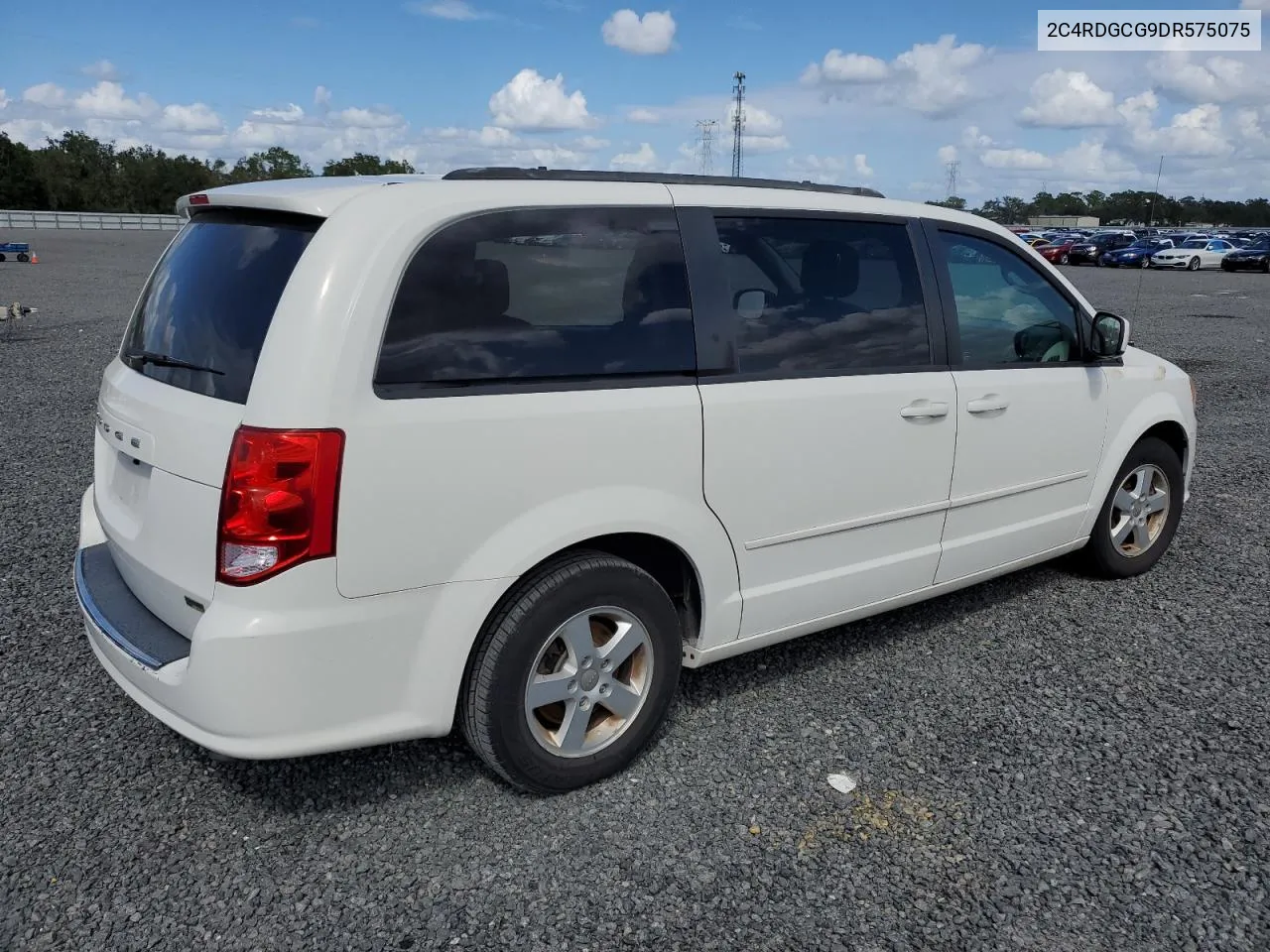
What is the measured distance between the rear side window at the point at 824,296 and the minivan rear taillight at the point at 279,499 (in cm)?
141

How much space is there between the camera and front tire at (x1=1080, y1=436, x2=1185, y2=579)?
4875mm

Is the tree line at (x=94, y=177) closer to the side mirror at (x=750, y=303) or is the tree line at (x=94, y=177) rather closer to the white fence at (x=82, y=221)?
the white fence at (x=82, y=221)

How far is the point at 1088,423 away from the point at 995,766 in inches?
73.3

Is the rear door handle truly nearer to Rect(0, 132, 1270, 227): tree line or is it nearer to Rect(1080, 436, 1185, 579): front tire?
Rect(1080, 436, 1185, 579): front tire

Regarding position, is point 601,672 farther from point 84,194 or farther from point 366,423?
point 84,194

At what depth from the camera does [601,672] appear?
10.2 feet

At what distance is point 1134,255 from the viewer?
42.0 m

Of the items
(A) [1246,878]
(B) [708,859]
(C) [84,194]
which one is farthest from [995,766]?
(C) [84,194]

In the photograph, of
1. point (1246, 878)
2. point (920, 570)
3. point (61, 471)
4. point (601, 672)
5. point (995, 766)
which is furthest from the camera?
point (61, 471)

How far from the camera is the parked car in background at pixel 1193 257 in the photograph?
3984cm

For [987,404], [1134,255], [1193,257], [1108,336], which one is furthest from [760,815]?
[1134,255]

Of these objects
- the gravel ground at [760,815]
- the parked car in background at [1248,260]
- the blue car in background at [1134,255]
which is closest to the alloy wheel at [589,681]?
the gravel ground at [760,815]

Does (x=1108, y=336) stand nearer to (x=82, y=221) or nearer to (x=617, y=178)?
(x=617, y=178)

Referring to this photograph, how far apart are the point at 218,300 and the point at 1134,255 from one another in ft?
150
